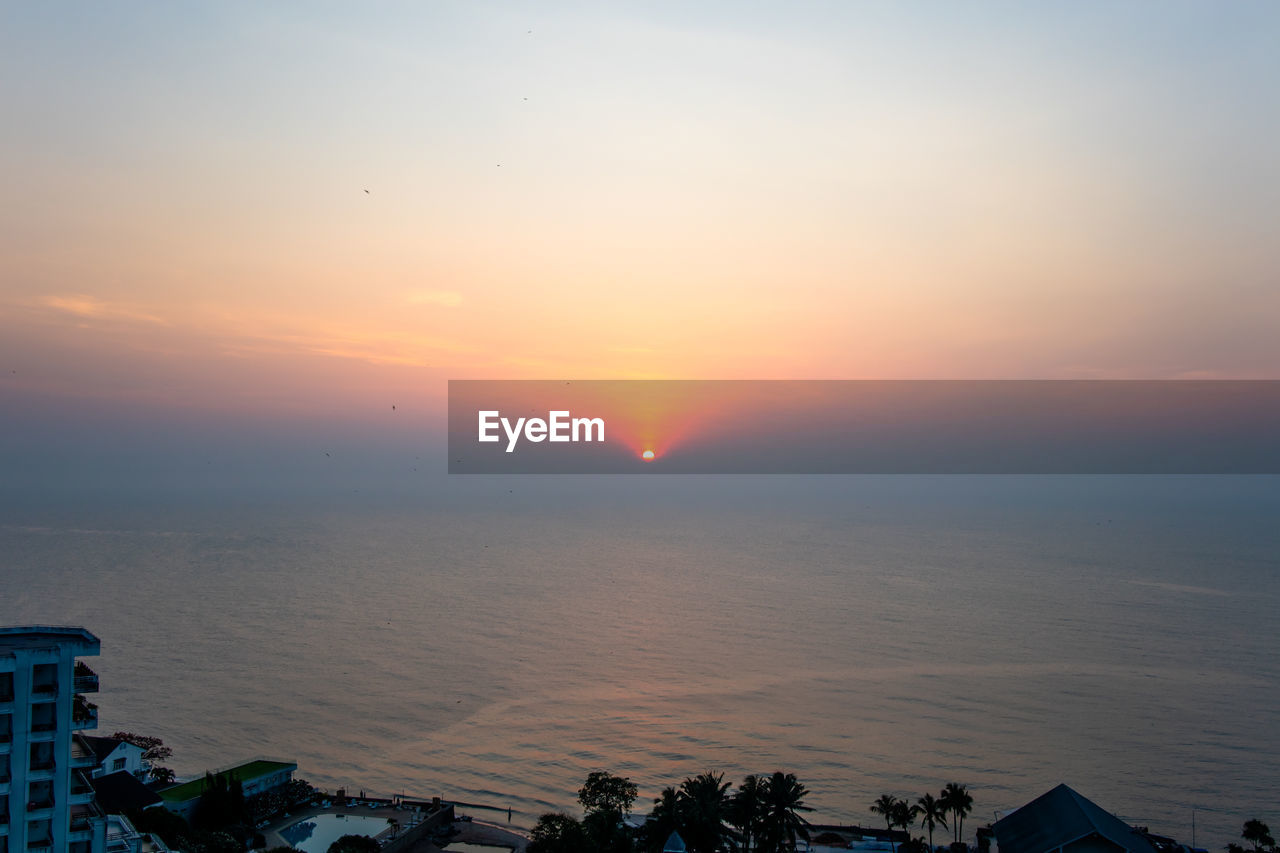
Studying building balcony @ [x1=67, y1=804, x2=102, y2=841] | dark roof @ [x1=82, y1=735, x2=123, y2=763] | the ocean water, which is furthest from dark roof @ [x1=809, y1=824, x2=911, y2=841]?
dark roof @ [x1=82, y1=735, x2=123, y2=763]

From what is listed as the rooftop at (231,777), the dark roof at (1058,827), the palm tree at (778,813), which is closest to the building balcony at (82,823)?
the rooftop at (231,777)

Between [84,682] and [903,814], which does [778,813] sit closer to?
[903,814]

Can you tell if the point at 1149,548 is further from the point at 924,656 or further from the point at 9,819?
the point at 9,819

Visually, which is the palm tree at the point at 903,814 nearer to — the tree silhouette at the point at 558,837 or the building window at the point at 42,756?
the tree silhouette at the point at 558,837

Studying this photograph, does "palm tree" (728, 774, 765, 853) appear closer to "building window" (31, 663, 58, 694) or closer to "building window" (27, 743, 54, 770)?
"building window" (27, 743, 54, 770)

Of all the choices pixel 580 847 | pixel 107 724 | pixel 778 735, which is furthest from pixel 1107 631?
pixel 107 724
